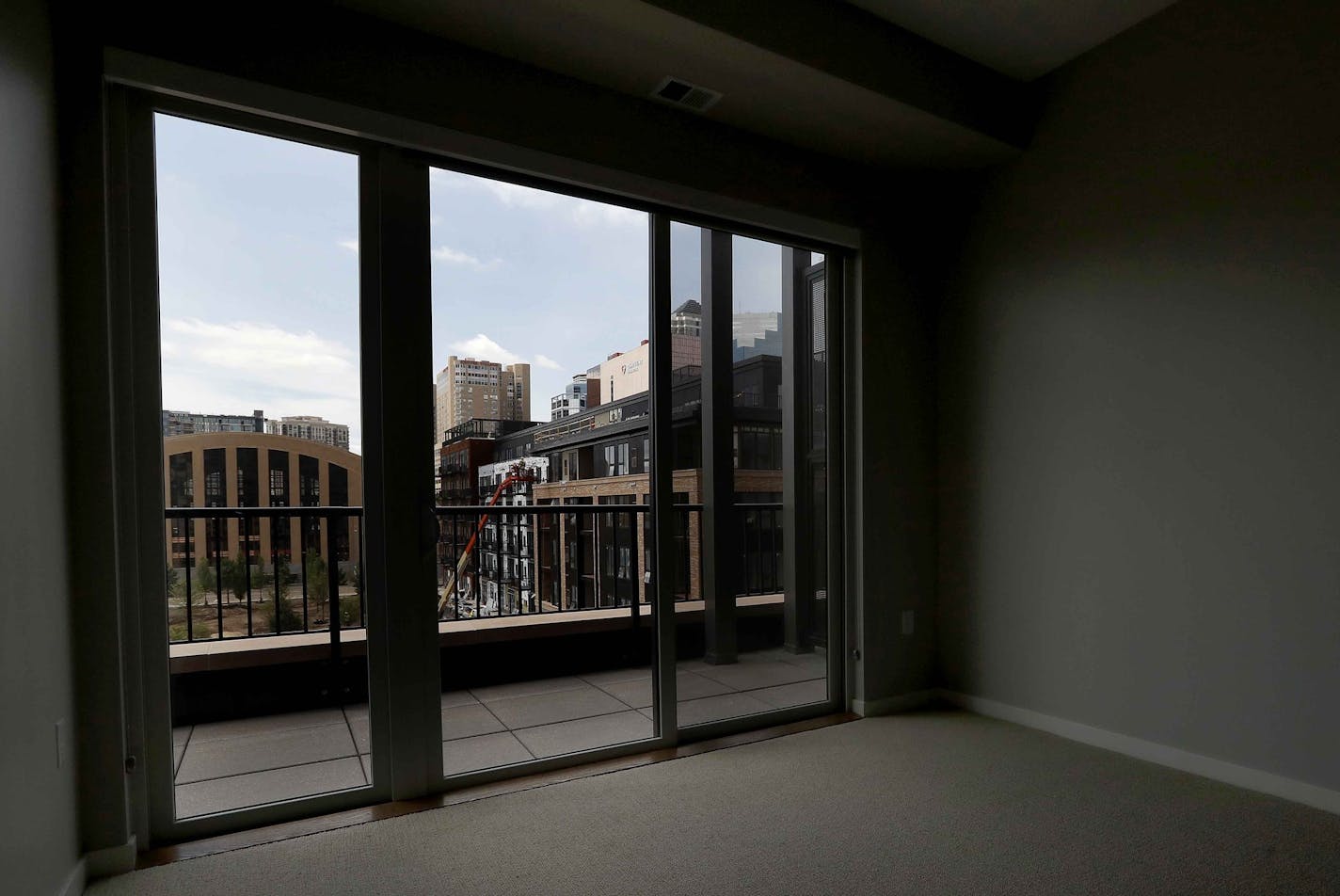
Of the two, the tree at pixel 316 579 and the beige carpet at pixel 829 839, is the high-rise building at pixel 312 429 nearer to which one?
the tree at pixel 316 579

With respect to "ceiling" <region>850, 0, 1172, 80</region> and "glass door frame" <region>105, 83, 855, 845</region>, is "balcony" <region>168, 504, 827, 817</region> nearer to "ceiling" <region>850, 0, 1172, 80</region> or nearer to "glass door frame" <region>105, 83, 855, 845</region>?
"glass door frame" <region>105, 83, 855, 845</region>

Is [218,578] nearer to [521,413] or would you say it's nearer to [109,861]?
[109,861]

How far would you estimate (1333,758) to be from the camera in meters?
2.36

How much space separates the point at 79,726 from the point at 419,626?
91 cm

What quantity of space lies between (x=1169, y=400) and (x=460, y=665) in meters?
3.33

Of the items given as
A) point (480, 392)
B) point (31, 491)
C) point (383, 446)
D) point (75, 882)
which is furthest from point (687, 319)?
point (75, 882)

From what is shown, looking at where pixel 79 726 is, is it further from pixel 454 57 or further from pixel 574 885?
pixel 454 57

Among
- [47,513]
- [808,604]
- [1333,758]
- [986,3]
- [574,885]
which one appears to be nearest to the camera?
[47,513]

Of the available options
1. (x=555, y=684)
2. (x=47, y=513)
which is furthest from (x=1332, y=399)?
(x=47, y=513)

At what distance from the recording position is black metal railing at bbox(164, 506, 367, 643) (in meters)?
2.29

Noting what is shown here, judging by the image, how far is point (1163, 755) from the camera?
2.78 meters

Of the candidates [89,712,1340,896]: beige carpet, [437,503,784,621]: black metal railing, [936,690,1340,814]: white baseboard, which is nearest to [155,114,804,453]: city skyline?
[437,503,784,621]: black metal railing

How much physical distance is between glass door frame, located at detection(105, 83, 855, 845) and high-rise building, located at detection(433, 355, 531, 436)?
0.45ft

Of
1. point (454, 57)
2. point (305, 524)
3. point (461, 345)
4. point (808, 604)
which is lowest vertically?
point (808, 604)
